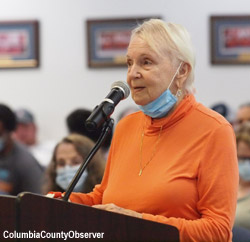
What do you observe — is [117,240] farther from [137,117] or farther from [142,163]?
[137,117]

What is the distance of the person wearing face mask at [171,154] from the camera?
1.58 m

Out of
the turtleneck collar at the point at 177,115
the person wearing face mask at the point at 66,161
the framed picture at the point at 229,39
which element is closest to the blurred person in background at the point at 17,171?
the person wearing face mask at the point at 66,161

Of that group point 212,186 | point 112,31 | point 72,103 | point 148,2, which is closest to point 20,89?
point 72,103

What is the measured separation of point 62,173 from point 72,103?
9.88ft

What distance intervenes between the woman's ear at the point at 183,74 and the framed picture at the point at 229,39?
→ 4163 mm

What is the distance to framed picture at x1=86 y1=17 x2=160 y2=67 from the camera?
19.5 ft

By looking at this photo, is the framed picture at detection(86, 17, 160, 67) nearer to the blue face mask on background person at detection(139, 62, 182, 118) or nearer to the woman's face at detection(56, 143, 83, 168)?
the woman's face at detection(56, 143, 83, 168)

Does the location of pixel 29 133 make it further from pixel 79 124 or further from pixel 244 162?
pixel 244 162

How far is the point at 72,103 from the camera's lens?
6062 mm

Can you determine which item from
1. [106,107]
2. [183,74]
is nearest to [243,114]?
[183,74]

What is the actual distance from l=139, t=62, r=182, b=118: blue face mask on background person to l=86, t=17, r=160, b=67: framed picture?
4.20 meters

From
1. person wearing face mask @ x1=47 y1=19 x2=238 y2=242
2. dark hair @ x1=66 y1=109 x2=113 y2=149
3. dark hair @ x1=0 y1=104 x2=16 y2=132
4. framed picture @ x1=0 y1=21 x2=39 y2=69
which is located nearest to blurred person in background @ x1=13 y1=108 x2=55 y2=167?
framed picture @ x1=0 y1=21 x2=39 y2=69

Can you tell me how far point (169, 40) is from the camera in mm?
1732

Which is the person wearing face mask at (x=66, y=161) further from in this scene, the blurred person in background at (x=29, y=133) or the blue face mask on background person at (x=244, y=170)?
the blurred person in background at (x=29, y=133)
